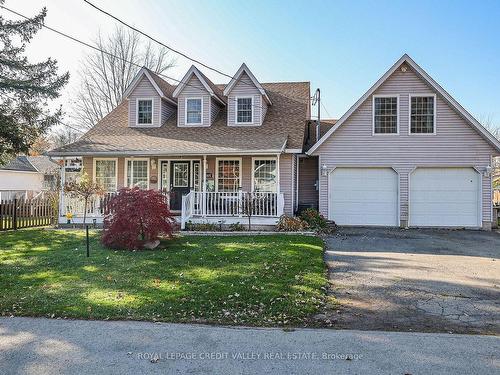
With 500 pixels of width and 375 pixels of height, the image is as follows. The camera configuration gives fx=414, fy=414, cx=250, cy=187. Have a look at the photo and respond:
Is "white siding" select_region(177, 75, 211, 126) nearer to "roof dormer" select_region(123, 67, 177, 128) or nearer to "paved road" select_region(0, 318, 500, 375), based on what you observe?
"roof dormer" select_region(123, 67, 177, 128)

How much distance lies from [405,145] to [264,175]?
579 cm

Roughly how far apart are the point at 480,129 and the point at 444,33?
390 centimetres

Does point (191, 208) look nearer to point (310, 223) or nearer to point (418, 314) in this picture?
point (310, 223)

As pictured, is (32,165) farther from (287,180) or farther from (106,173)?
(287,180)

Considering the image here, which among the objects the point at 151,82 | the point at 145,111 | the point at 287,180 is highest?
the point at 151,82

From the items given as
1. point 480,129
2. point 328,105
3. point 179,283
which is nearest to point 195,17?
point 179,283

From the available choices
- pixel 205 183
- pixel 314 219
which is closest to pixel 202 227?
pixel 205 183

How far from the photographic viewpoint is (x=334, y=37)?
1620 centimetres

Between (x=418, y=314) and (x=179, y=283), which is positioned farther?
(x=179, y=283)

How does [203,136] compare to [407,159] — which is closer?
[407,159]

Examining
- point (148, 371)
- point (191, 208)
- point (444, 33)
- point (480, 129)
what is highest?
point (444, 33)

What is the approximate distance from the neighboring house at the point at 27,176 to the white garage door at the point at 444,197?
28.4 m

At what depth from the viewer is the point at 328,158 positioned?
17.0 m

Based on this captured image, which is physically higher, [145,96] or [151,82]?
[151,82]
